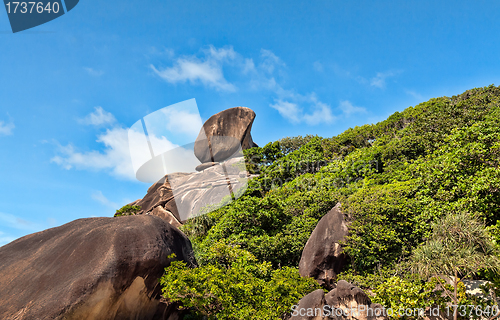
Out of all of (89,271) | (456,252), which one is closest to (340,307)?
(456,252)

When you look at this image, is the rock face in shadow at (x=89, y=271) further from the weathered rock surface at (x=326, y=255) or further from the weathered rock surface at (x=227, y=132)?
the weathered rock surface at (x=227, y=132)

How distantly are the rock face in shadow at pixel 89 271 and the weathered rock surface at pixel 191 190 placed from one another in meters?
15.9

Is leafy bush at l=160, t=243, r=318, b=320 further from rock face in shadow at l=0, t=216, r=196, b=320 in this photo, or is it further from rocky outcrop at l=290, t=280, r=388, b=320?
rocky outcrop at l=290, t=280, r=388, b=320

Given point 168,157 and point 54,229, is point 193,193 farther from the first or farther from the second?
point 54,229

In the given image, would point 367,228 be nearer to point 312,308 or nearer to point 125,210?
point 312,308

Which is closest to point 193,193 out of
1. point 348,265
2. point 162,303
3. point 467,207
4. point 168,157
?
point 168,157

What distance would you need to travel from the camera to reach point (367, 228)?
10797mm

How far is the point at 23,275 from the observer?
248 inches

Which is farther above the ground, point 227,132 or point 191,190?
point 227,132

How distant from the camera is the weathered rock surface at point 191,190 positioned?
24.8 m

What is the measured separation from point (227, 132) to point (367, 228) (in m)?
25.5

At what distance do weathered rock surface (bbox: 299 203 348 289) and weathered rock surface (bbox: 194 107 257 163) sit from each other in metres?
23.8

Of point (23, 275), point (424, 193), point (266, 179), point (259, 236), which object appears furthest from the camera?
point (266, 179)

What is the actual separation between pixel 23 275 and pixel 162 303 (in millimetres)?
3138
